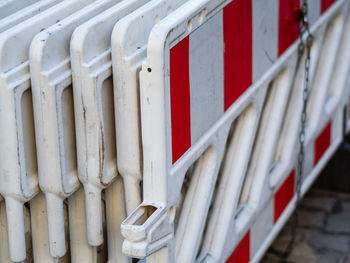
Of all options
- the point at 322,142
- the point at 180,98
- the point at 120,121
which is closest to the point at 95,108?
the point at 120,121

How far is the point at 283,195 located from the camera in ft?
8.05

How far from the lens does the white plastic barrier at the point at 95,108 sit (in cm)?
146

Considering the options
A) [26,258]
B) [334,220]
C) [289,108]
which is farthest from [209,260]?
[334,220]

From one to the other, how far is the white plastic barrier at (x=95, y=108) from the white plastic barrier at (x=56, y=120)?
0.02 metres

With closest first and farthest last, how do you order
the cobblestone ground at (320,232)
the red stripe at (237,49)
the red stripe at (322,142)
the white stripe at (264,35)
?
the red stripe at (237,49), the white stripe at (264,35), the red stripe at (322,142), the cobblestone ground at (320,232)

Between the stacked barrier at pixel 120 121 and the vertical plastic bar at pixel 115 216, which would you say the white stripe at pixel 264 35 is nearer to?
the stacked barrier at pixel 120 121

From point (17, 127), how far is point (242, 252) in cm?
97

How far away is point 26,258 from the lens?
5.42ft

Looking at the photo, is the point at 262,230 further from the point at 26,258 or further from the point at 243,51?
the point at 26,258

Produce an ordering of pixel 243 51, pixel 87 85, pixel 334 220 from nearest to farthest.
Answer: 1. pixel 87 85
2. pixel 243 51
3. pixel 334 220

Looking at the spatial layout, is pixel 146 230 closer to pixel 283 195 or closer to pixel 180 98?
pixel 180 98

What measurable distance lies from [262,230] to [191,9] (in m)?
0.99

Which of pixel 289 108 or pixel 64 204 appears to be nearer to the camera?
pixel 64 204

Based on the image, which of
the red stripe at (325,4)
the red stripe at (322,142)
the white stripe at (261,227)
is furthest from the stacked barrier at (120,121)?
the red stripe at (322,142)
